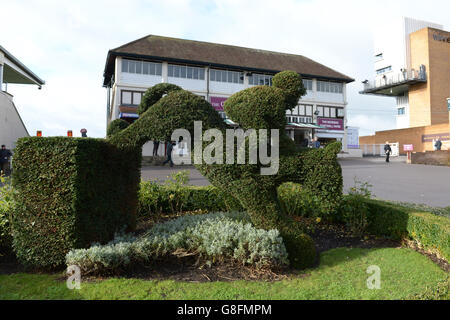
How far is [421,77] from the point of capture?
38.5m

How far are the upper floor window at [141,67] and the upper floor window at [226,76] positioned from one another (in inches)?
222

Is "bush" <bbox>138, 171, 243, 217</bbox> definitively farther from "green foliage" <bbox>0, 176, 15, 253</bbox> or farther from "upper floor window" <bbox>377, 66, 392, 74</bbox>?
"upper floor window" <bbox>377, 66, 392, 74</bbox>

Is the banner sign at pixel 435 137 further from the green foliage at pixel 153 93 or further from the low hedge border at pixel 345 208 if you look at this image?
the green foliage at pixel 153 93

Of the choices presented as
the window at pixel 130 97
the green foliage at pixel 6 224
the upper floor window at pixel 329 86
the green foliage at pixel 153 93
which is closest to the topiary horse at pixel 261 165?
the green foliage at pixel 153 93

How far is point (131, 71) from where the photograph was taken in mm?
26828

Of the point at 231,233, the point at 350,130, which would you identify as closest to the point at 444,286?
the point at 231,233

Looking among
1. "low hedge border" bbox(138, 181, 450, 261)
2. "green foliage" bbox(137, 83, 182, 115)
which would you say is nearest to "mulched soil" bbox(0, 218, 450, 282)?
"low hedge border" bbox(138, 181, 450, 261)

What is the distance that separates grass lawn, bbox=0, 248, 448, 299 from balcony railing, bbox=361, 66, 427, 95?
140ft

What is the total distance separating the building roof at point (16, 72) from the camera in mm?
19453

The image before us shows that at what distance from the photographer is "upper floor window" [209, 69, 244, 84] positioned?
→ 30183 millimetres

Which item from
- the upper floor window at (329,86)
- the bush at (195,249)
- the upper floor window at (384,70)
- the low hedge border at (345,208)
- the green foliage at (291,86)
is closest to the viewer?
the bush at (195,249)

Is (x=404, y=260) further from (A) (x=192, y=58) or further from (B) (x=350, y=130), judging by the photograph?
(B) (x=350, y=130)

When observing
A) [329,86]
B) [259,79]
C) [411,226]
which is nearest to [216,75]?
[259,79]

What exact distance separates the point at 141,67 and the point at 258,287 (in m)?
27.2
